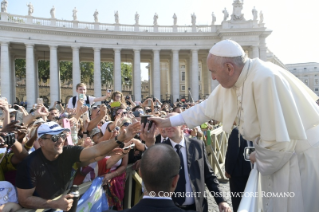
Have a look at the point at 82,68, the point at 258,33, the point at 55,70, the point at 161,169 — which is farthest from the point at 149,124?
the point at 82,68

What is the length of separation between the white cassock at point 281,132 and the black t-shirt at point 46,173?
2456 millimetres

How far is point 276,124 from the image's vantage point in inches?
113

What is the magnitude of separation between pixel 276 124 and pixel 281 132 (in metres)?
0.10

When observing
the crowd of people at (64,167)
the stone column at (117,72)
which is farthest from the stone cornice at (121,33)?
the crowd of people at (64,167)

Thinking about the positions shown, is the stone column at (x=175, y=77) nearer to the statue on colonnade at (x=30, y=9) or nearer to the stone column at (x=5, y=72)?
the statue on colonnade at (x=30, y=9)

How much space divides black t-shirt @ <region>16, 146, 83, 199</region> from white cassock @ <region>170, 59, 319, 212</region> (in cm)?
246

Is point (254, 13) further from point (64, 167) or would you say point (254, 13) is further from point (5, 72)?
point (64, 167)

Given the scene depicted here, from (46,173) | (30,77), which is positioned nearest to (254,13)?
(30,77)

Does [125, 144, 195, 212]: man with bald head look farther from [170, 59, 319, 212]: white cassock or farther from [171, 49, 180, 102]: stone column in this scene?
[171, 49, 180, 102]: stone column

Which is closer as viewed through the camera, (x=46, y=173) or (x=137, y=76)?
(x=46, y=173)

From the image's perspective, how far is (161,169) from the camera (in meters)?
2.31

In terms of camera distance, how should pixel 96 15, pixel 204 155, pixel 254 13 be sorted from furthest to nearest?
pixel 254 13 < pixel 96 15 < pixel 204 155

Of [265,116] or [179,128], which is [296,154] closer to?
[265,116]

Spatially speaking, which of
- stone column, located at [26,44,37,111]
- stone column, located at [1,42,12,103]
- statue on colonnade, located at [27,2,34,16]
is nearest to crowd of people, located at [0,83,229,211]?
stone column, located at [1,42,12,103]
